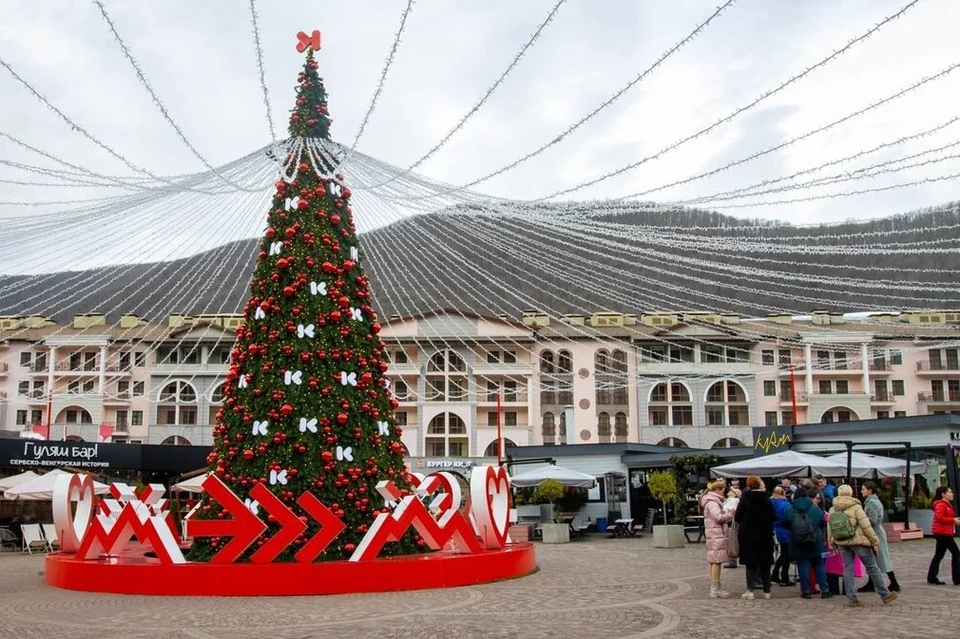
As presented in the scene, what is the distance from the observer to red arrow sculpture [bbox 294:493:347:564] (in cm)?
1209

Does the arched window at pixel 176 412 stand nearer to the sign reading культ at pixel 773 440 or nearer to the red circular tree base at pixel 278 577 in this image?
the sign reading культ at pixel 773 440

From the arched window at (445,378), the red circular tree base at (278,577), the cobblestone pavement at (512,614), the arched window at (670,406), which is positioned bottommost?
the cobblestone pavement at (512,614)

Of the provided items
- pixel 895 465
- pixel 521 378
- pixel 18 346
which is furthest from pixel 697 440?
pixel 18 346

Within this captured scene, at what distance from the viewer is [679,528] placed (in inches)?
858

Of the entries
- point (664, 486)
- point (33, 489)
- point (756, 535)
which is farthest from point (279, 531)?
→ point (664, 486)

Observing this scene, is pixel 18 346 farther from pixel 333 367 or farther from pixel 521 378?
pixel 333 367

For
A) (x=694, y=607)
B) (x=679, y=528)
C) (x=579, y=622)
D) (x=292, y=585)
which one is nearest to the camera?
(x=579, y=622)

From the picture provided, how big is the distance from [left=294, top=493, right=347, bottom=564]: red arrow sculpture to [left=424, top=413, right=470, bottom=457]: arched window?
1814 inches

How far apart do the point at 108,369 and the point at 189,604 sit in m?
51.3

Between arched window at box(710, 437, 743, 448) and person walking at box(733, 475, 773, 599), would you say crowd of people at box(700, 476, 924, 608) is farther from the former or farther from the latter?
arched window at box(710, 437, 743, 448)

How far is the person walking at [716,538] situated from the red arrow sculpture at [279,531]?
526cm

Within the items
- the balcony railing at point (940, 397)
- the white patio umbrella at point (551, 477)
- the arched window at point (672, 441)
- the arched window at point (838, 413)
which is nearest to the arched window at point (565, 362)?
the arched window at point (672, 441)

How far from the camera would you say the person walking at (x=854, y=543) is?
1007cm

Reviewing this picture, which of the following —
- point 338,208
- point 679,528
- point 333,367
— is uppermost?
point 338,208
